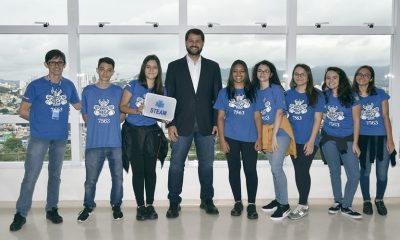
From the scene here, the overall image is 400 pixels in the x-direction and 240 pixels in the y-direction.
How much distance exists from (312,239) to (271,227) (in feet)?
1.29

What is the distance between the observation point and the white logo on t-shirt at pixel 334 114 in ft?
11.8

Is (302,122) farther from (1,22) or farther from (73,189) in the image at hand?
(1,22)

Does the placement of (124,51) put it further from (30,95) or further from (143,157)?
(143,157)

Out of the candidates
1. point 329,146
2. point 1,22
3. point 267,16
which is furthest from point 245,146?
point 1,22

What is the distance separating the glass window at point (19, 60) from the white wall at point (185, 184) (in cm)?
85

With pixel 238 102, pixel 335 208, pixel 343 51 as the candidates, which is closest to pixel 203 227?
pixel 238 102

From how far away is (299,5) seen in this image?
4344 mm

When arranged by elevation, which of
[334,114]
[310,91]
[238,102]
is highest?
[310,91]

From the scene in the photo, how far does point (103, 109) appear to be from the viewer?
3.42 metres

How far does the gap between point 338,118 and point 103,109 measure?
2.20m

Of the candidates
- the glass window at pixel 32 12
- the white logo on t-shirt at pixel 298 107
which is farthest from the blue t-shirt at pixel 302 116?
the glass window at pixel 32 12

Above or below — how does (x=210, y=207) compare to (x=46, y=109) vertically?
below

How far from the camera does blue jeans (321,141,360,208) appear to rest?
142 inches

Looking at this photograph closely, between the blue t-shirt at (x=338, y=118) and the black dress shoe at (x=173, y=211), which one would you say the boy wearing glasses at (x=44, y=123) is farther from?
the blue t-shirt at (x=338, y=118)
